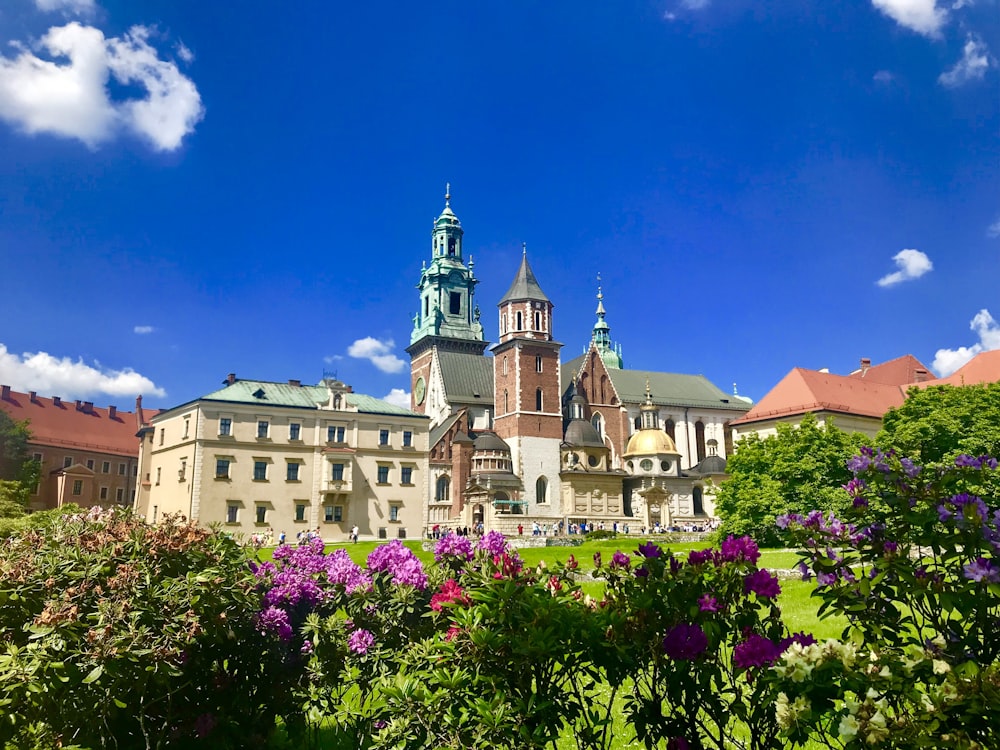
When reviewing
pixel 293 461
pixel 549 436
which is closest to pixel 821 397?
pixel 549 436

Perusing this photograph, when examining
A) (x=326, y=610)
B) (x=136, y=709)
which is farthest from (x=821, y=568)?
(x=136, y=709)

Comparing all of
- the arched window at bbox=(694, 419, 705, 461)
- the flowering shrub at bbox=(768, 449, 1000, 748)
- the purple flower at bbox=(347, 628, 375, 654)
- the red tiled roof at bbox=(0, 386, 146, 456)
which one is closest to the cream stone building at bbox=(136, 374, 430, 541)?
the red tiled roof at bbox=(0, 386, 146, 456)

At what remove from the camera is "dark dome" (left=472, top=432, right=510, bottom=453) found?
5700cm

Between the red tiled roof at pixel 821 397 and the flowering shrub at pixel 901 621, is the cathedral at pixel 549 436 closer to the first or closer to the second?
the red tiled roof at pixel 821 397

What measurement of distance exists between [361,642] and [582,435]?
55.9 meters

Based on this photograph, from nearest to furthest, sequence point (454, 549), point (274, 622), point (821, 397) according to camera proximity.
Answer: point (274, 622)
point (454, 549)
point (821, 397)

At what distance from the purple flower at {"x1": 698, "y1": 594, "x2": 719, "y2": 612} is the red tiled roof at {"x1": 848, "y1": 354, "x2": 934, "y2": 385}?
66895mm

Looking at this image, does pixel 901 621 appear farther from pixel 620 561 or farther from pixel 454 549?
pixel 454 549

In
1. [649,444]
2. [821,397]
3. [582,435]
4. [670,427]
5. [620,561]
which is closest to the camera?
[620,561]

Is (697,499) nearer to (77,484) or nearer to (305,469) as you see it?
(305,469)

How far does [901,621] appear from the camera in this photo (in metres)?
4.40

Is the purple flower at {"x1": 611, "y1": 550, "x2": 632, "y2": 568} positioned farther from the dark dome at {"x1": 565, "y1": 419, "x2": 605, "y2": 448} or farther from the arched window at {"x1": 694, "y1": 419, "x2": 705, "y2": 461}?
the arched window at {"x1": 694, "y1": 419, "x2": 705, "y2": 461}

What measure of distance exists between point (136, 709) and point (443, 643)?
2.28 m

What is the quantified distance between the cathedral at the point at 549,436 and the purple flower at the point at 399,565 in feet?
152
